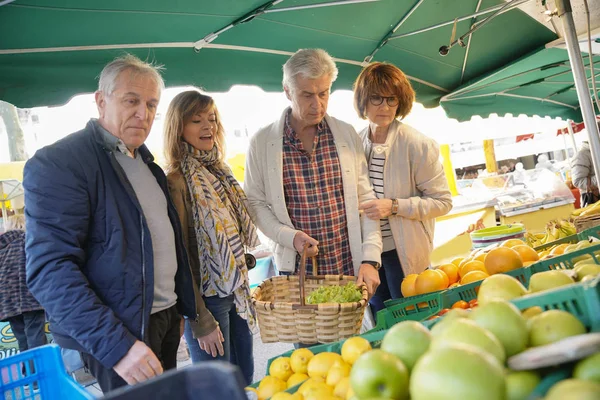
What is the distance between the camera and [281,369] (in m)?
1.34

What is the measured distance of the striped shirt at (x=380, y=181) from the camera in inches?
93.7

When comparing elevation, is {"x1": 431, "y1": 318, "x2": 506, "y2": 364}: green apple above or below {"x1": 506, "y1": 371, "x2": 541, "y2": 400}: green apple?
above

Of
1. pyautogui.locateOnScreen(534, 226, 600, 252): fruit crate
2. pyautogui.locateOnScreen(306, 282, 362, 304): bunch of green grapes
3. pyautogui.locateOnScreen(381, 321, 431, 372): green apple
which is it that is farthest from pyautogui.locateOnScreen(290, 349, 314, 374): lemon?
pyautogui.locateOnScreen(534, 226, 600, 252): fruit crate

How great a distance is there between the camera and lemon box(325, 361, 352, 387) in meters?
1.13

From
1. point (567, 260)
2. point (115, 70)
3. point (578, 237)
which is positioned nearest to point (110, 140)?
point (115, 70)

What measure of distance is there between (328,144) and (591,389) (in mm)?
1783

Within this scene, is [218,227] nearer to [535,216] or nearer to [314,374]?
[314,374]

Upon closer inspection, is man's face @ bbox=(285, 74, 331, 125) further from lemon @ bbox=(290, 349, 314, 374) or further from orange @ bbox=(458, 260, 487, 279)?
lemon @ bbox=(290, 349, 314, 374)

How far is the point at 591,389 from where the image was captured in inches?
22.1

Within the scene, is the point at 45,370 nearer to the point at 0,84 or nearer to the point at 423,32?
the point at 0,84

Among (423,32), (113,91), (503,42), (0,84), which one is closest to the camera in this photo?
(113,91)

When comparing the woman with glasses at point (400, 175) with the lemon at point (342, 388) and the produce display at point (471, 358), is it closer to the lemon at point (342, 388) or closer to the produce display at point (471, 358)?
the produce display at point (471, 358)

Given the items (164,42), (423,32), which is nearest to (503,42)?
(423,32)

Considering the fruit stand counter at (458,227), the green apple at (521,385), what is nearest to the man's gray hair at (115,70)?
the green apple at (521,385)
